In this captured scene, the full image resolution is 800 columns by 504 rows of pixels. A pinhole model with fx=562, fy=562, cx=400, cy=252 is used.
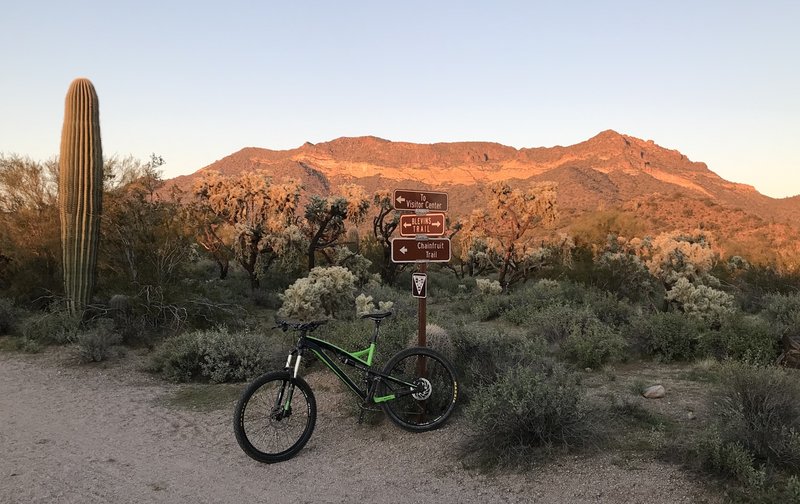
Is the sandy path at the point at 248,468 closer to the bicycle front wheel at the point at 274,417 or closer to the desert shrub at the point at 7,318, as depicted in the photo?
the bicycle front wheel at the point at 274,417

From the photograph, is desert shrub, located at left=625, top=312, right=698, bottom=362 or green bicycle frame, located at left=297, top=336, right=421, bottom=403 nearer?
green bicycle frame, located at left=297, top=336, right=421, bottom=403

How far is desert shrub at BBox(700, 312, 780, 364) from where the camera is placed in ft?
28.6

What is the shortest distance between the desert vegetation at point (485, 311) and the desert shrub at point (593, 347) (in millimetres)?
36

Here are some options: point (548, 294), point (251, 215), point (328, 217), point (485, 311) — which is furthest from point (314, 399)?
point (251, 215)

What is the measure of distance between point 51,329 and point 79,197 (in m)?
2.87

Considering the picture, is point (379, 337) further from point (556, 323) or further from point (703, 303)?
point (703, 303)

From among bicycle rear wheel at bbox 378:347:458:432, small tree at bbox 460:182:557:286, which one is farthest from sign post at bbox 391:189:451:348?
small tree at bbox 460:182:557:286

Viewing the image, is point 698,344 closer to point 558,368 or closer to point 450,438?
point 558,368

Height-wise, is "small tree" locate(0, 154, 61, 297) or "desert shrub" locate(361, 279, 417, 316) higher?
"small tree" locate(0, 154, 61, 297)

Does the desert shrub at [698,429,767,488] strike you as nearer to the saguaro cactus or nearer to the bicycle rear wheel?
the bicycle rear wheel

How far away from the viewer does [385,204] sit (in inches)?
905

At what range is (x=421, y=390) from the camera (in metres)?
5.90

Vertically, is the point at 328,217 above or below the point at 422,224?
above

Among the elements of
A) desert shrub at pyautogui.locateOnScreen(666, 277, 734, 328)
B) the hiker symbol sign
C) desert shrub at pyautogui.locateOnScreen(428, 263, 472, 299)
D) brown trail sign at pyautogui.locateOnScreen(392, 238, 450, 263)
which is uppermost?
brown trail sign at pyautogui.locateOnScreen(392, 238, 450, 263)
